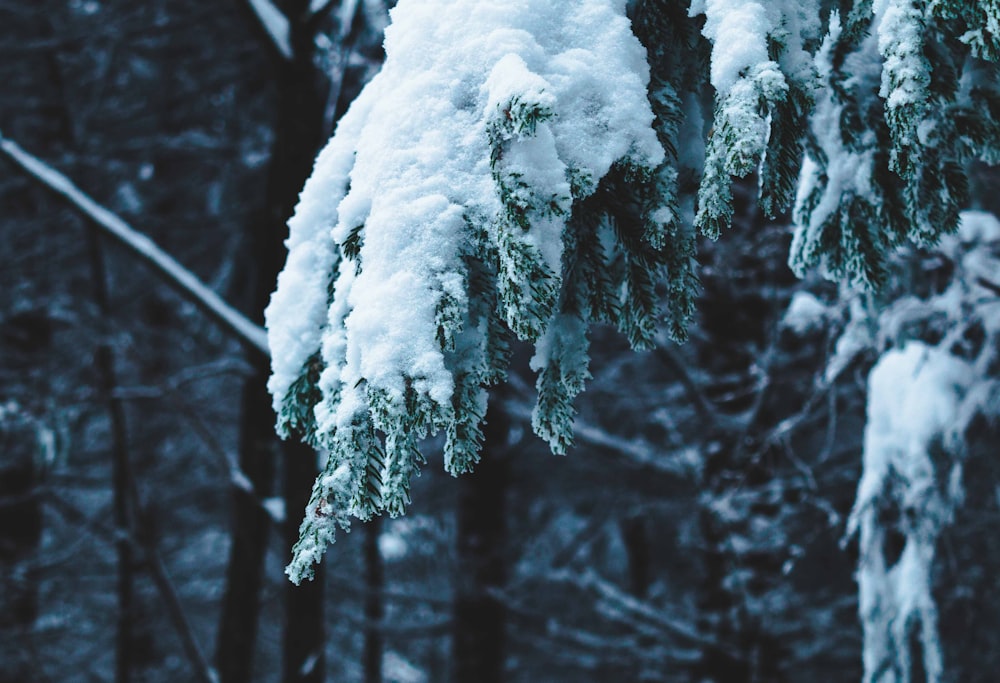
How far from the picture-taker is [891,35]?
122 centimetres

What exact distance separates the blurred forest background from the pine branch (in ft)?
0.71

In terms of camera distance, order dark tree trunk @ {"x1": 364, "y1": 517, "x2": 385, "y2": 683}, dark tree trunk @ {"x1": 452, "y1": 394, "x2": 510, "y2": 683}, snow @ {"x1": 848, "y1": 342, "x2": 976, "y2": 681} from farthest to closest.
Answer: dark tree trunk @ {"x1": 364, "y1": 517, "x2": 385, "y2": 683} < dark tree trunk @ {"x1": 452, "y1": 394, "x2": 510, "y2": 683} < snow @ {"x1": 848, "y1": 342, "x2": 976, "y2": 681}

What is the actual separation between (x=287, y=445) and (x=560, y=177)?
2299 mm

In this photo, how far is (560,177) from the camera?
1160 millimetres

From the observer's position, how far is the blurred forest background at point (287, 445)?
12.0 feet

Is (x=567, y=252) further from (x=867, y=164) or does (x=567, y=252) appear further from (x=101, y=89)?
(x=101, y=89)

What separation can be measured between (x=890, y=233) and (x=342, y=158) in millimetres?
1227

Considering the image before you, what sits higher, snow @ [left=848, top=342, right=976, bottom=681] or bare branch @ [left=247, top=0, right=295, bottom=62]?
bare branch @ [left=247, top=0, right=295, bottom=62]

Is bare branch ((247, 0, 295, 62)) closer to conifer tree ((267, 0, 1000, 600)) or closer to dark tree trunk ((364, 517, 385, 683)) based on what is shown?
conifer tree ((267, 0, 1000, 600))

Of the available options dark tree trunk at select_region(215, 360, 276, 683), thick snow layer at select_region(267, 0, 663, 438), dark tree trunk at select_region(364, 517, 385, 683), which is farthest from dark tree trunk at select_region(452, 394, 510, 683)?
thick snow layer at select_region(267, 0, 663, 438)

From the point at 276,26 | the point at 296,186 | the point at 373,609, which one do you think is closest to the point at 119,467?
the point at 296,186

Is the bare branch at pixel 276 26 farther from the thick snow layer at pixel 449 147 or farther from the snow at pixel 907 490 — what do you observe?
the snow at pixel 907 490

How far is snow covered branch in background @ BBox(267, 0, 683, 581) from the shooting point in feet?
3.78

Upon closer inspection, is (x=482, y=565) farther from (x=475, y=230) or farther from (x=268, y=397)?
(x=475, y=230)
